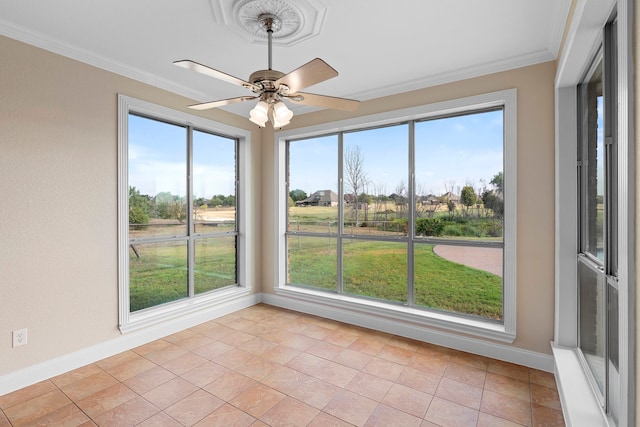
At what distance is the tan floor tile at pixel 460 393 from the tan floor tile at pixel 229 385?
1464mm

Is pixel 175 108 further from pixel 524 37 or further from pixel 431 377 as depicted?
pixel 431 377

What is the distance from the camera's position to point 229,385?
8.15 ft

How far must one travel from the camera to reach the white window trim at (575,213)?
42.1 inches

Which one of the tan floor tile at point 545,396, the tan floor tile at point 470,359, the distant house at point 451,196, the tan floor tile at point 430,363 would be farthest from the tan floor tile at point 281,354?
the distant house at point 451,196

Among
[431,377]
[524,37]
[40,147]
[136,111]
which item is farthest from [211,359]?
[524,37]

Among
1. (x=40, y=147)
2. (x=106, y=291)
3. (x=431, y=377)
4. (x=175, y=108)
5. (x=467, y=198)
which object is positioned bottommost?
(x=431, y=377)

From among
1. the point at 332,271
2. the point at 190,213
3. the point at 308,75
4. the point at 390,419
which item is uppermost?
the point at 308,75

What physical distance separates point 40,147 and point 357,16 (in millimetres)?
2638

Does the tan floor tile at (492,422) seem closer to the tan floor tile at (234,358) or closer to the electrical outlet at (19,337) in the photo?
the tan floor tile at (234,358)

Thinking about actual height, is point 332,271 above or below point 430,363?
above

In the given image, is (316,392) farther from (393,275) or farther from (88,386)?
(393,275)

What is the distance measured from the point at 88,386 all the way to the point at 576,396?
11.2ft

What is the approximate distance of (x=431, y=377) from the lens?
102 inches

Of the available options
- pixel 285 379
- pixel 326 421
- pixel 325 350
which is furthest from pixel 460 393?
pixel 285 379
